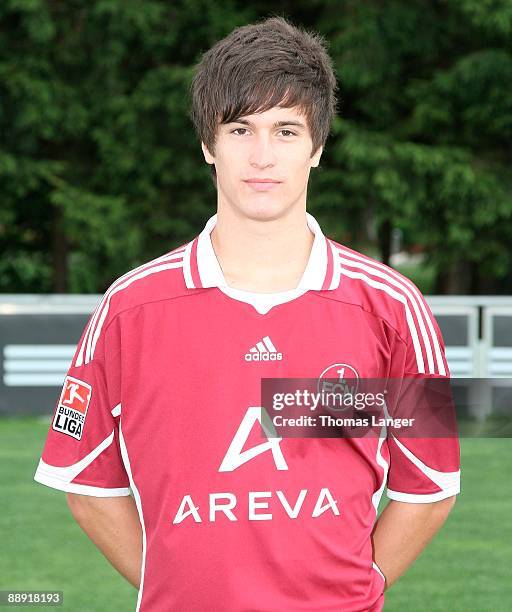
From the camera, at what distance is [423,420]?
2.76 metres

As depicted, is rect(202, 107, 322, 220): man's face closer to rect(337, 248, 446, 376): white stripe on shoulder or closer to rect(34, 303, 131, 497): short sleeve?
rect(337, 248, 446, 376): white stripe on shoulder

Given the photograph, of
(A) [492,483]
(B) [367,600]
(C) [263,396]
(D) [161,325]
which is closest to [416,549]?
(B) [367,600]

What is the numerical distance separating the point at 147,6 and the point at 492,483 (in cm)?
1127

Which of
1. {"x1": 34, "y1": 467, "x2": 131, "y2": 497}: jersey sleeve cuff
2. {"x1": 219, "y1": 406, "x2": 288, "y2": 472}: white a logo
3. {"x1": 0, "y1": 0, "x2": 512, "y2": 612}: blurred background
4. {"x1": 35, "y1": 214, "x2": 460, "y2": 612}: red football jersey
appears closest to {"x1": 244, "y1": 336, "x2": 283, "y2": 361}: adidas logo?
{"x1": 35, "y1": 214, "x2": 460, "y2": 612}: red football jersey

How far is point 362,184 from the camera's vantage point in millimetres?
18109

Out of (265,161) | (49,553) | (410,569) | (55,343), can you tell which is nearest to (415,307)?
(265,161)

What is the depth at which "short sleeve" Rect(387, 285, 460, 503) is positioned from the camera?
2688 millimetres

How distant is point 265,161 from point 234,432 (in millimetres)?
604

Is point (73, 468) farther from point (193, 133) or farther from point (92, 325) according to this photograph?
point (193, 133)

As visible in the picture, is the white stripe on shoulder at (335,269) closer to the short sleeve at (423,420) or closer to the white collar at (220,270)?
the white collar at (220,270)

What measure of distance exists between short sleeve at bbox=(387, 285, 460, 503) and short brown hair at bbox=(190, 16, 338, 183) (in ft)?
1.63

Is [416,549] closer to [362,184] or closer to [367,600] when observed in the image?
[367,600]

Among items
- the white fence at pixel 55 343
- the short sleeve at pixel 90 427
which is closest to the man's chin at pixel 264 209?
the short sleeve at pixel 90 427

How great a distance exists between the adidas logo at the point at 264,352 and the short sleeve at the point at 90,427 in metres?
0.31
